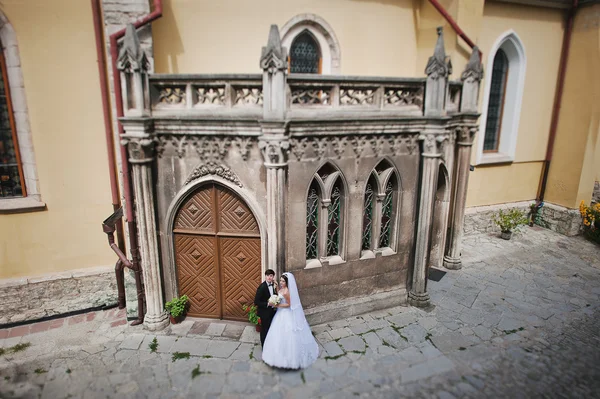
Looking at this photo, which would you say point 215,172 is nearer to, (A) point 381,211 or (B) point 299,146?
(B) point 299,146

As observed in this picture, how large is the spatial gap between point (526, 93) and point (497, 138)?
1.68 m

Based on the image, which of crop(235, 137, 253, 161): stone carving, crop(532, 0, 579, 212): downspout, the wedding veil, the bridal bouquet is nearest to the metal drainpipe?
crop(235, 137, 253, 161): stone carving

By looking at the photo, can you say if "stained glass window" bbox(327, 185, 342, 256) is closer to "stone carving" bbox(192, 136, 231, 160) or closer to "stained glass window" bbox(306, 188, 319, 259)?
"stained glass window" bbox(306, 188, 319, 259)

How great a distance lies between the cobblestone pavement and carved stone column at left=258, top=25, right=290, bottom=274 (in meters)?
2.48

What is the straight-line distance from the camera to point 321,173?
7.25m

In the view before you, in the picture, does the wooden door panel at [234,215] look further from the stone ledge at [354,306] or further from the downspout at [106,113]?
the downspout at [106,113]

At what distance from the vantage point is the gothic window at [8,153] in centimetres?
727

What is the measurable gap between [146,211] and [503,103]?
11.9 m

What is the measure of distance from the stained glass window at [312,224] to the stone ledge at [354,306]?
43.9 inches

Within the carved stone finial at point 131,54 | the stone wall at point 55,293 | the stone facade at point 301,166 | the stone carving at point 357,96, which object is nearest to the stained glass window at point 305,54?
the stone facade at point 301,166

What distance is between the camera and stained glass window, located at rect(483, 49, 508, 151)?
40.6ft

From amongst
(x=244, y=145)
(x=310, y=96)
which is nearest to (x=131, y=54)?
(x=244, y=145)

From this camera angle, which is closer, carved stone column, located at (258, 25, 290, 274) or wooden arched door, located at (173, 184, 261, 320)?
carved stone column, located at (258, 25, 290, 274)

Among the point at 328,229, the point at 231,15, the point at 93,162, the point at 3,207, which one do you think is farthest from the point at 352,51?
the point at 3,207
